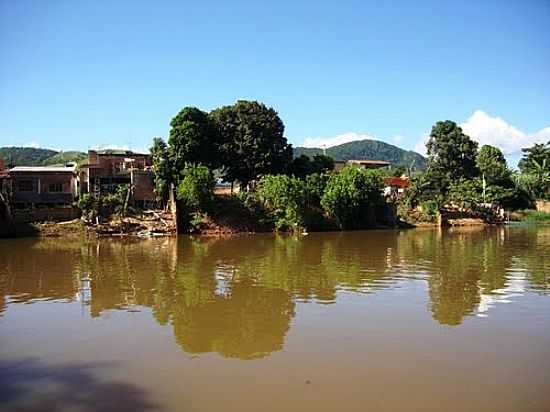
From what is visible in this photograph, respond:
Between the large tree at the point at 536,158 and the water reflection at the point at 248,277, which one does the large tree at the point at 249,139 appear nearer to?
the water reflection at the point at 248,277

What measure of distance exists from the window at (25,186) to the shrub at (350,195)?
63.8ft

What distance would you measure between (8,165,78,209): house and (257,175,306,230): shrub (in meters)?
12.9

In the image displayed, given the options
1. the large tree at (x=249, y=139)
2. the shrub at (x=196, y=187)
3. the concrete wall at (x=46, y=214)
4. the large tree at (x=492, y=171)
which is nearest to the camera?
the concrete wall at (x=46, y=214)

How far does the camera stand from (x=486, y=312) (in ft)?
37.9

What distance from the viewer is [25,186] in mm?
34125

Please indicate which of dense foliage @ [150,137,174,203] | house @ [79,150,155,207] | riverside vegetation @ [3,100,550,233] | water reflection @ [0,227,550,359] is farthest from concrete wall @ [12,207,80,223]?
dense foliage @ [150,137,174,203]

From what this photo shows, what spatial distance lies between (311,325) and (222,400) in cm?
400

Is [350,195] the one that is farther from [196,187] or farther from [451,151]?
[451,151]

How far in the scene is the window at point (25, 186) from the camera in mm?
34000

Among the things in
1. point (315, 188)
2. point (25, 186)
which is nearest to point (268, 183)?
point (315, 188)

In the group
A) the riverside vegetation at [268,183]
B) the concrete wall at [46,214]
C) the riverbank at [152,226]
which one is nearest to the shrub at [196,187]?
the riverside vegetation at [268,183]

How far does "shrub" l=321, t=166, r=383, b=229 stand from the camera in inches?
1407

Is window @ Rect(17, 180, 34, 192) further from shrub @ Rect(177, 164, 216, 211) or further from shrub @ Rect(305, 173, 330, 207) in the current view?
shrub @ Rect(305, 173, 330, 207)

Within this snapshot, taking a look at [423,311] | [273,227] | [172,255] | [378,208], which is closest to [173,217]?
[273,227]
